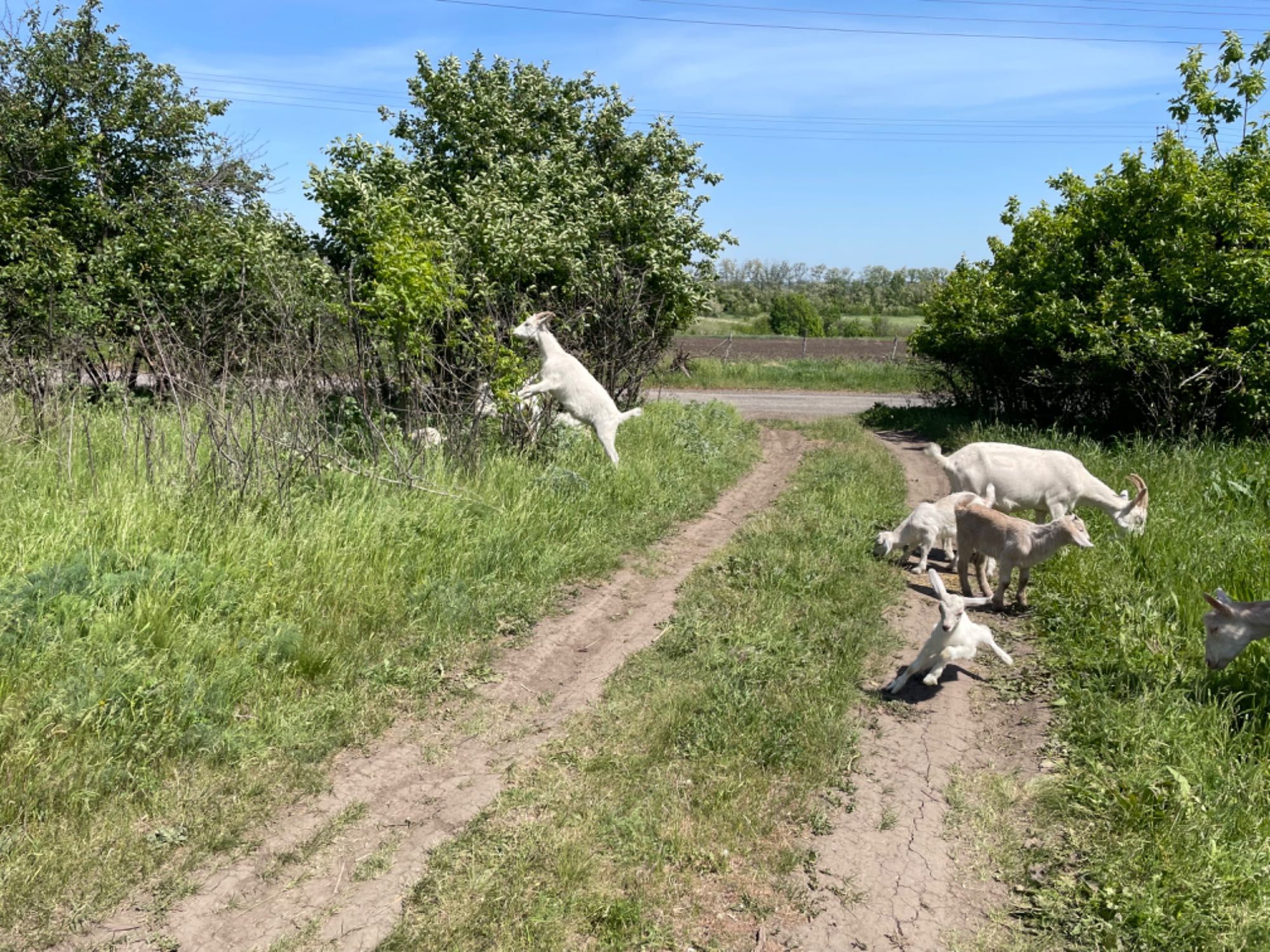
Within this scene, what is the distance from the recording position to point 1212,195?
12.1m

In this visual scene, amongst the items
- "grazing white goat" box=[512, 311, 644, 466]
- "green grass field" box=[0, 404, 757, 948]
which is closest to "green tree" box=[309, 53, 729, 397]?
"grazing white goat" box=[512, 311, 644, 466]

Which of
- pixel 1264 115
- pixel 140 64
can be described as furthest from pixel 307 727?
pixel 1264 115

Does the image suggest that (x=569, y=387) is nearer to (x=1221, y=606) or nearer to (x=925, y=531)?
(x=925, y=531)

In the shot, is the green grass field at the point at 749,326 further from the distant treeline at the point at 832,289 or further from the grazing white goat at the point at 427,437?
the grazing white goat at the point at 427,437

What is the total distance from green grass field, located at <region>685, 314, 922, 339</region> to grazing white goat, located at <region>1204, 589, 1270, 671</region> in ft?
154

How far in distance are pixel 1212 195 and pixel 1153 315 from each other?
5.79 ft

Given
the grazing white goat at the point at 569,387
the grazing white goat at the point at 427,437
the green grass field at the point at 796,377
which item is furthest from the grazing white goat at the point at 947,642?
the green grass field at the point at 796,377

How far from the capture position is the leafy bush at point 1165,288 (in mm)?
11719

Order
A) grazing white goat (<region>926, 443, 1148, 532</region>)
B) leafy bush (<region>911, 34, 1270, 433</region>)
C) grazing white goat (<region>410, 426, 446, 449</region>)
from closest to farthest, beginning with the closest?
grazing white goat (<region>926, 443, 1148, 532</region>) → grazing white goat (<region>410, 426, 446, 449</region>) → leafy bush (<region>911, 34, 1270, 433</region>)

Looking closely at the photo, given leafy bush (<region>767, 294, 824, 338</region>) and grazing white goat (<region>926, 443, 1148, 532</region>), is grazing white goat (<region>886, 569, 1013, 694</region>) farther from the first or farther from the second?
leafy bush (<region>767, 294, 824, 338</region>)

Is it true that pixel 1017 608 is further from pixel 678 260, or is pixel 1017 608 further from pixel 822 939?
pixel 678 260

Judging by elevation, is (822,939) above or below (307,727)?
below

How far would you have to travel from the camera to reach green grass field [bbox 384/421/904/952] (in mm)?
3590

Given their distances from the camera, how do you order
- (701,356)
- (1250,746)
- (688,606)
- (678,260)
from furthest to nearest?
(701,356)
(678,260)
(688,606)
(1250,746)
